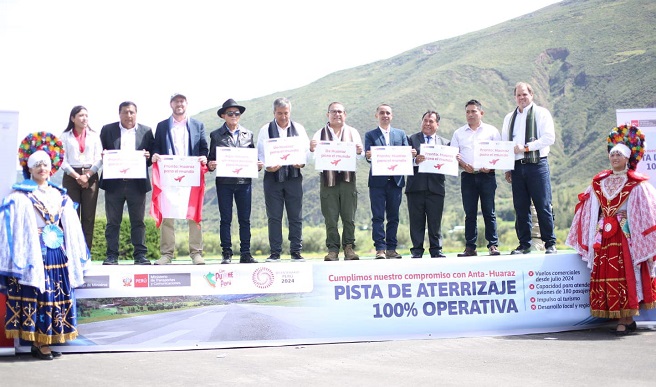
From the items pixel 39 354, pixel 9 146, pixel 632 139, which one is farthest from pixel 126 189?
pixel 632 139

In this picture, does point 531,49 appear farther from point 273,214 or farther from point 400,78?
point 273,214

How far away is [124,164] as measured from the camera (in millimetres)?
8438

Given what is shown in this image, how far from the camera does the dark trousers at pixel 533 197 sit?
9.04 m

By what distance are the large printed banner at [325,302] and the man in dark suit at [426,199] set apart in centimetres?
100

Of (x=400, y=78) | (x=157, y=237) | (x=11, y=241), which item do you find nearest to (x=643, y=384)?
(x=11, y=241)

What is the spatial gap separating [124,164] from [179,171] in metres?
0.61

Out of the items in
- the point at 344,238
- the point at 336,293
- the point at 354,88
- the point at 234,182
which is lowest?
the point at 336,293

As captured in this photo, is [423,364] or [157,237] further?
[157,237]

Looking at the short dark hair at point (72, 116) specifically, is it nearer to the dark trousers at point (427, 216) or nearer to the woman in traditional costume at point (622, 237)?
the dark trousers at point (427, 216)

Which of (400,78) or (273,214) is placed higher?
(400,78)

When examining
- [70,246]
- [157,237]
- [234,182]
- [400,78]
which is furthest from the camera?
[400,78]

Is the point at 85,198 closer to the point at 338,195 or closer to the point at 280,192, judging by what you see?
the point at 280,192

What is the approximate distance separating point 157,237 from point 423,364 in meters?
12.1

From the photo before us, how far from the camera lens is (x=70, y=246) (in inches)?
292
